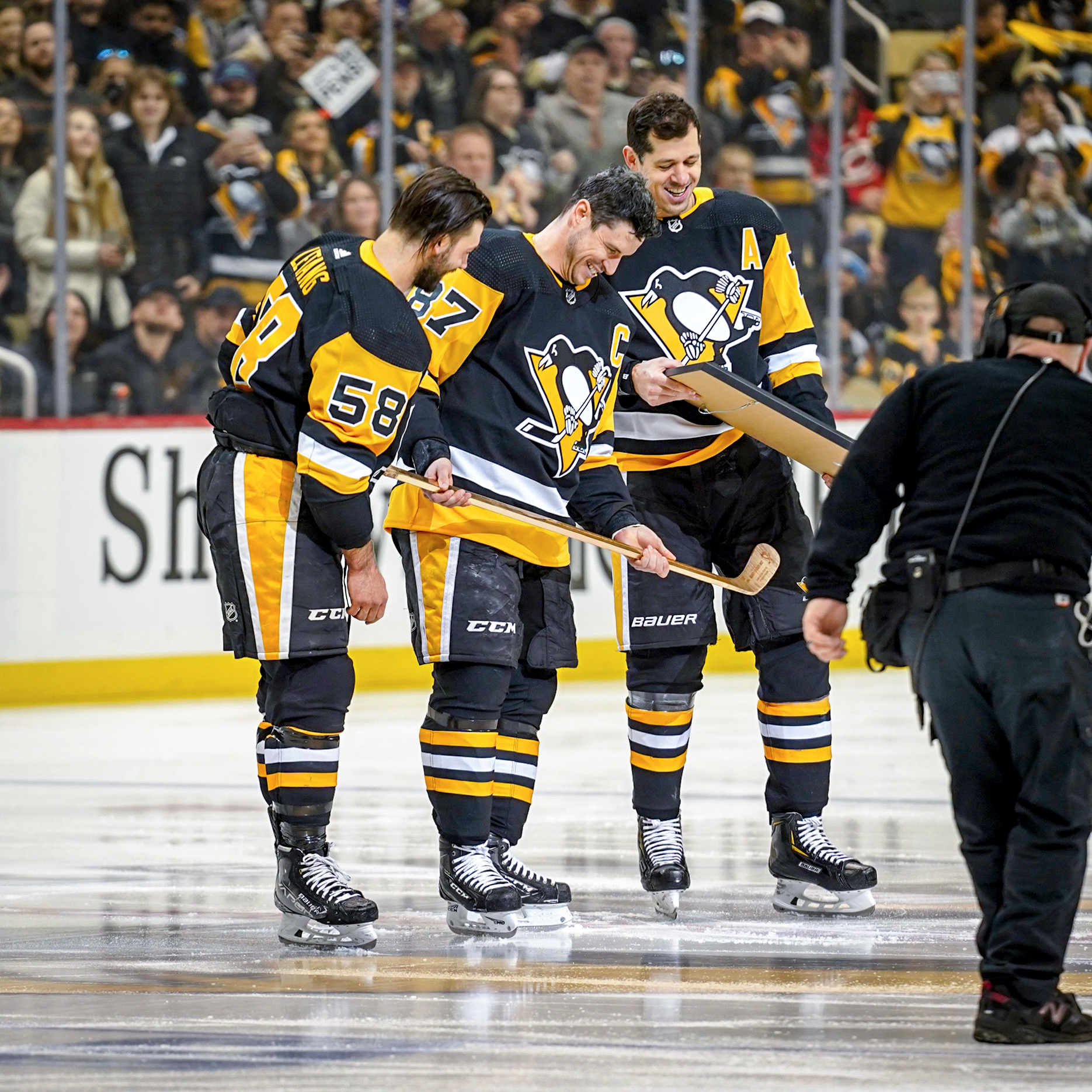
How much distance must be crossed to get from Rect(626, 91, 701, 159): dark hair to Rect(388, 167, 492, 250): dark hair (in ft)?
2.11

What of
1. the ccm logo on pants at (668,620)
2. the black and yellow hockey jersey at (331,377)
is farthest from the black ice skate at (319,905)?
the ccm logo on pants at (668,620)

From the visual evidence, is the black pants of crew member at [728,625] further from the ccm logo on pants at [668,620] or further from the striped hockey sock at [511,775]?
the striped hockey sock at [511,775]

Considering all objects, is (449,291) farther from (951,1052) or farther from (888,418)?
(951,1052)

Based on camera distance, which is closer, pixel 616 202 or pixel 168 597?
pixel 616 202

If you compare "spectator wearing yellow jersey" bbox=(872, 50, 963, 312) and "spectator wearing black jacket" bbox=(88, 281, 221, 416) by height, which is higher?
"spectator wearing yellow jersey" bbox=(872, 50, 963, 312)

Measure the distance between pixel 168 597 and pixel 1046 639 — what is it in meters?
5.68

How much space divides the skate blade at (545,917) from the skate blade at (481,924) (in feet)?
0.31

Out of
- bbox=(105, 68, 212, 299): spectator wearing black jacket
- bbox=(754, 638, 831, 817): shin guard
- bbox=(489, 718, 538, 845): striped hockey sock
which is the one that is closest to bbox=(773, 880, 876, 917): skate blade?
bbox=(754, 638, 831, 817): shin guard

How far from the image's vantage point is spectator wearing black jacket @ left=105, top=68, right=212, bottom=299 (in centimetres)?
877

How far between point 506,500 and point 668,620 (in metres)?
0.56

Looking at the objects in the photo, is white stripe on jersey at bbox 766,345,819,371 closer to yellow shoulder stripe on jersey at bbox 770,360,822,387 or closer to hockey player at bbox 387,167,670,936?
yellow shoulder stripe on jersey at bbox 770,360,822,387

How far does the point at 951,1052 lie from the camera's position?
3113 mm

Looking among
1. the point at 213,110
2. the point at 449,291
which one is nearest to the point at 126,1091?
the point at 449,291

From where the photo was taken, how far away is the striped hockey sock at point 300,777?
152 inches
